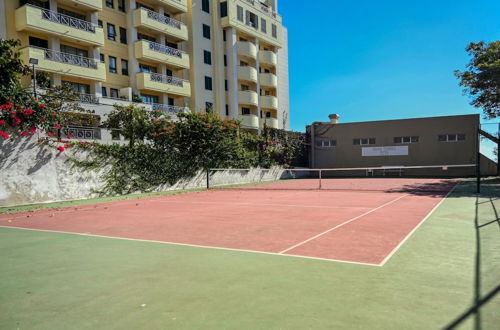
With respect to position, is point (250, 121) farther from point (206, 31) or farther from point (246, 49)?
point (206, 31)

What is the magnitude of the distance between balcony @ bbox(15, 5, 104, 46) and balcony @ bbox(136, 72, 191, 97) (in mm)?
4351

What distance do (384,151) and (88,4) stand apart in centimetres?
2848

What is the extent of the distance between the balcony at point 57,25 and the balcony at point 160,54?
3564 millimetres

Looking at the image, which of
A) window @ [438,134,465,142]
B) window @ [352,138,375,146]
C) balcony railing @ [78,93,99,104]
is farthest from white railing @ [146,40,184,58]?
window @ [438,134,465,142]

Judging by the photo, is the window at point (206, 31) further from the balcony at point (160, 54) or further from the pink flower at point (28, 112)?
the pink flower at point (28, 112)

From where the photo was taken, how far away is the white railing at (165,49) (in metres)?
31.8

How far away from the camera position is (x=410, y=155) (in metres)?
34.3

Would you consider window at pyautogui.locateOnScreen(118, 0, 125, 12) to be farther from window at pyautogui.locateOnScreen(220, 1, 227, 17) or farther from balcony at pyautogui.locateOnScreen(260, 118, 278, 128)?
balcony at pyautogui.locateOnScreen(260, 118, 278, 128)

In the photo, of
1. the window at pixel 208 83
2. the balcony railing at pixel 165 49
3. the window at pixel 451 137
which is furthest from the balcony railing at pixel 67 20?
the window at pixel 451 137

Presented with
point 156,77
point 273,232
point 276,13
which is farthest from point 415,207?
point 276,13

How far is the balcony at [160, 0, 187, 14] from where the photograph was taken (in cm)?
3331

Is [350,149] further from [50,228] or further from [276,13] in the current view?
[50,228]

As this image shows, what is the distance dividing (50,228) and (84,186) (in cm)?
906

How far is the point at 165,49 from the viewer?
33.1 m
